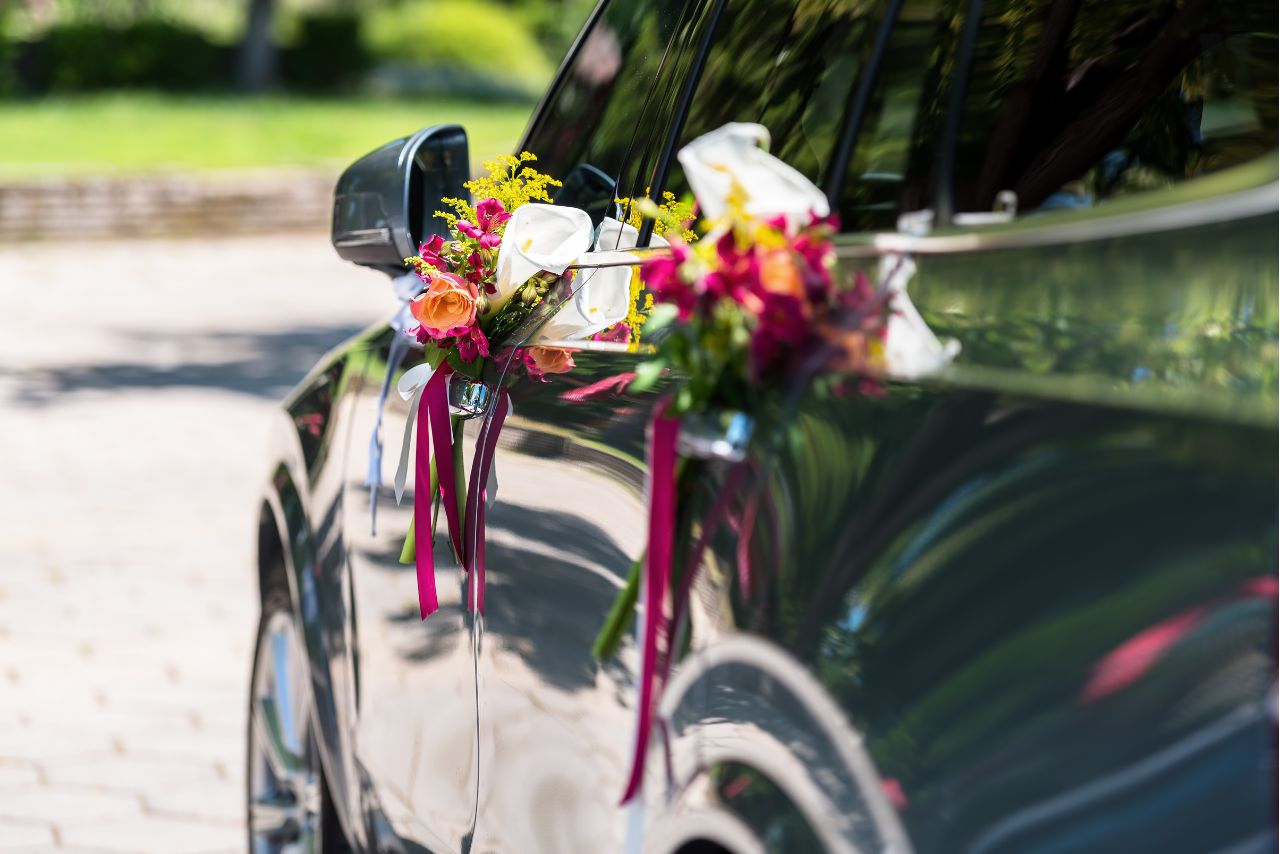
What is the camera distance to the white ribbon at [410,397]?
246cm

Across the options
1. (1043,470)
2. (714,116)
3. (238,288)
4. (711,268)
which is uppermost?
(238,288)

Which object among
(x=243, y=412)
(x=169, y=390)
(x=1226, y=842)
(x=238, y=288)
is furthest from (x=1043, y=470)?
(x=238, y=288)

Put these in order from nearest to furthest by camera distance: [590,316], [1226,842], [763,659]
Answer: [1226,842] → [763,659] → [590,316]

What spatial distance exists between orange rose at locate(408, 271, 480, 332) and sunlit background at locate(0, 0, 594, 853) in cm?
212

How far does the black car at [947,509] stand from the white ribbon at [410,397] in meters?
0.07

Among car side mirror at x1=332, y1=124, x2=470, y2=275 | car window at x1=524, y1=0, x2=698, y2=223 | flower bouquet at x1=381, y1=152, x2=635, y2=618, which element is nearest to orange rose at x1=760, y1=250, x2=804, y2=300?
flower bouquet at x1=381, y1=152, x2=635, y2=618

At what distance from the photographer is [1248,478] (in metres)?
1.16

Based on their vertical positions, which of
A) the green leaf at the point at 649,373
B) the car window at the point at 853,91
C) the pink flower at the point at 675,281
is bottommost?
the green leaf at the point at 649,373

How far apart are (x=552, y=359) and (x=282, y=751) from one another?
1.54m

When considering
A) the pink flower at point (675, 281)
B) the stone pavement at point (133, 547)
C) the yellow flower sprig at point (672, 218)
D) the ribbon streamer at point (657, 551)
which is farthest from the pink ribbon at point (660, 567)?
the stone pavement at point (133, 547)

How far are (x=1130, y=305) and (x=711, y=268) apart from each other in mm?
415

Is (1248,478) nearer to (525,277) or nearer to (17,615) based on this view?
(525,277)

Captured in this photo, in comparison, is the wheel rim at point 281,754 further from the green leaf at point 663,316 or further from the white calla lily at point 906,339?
the white calla lily at point 906,339

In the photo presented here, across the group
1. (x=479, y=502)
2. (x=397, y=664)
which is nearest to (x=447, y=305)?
(x=479, y=502)
